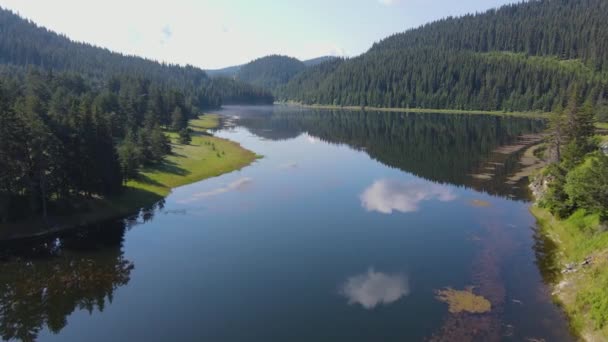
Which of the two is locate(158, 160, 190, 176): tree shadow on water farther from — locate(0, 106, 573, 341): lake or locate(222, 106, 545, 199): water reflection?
locate(222, 106, 545, 199): water reflection

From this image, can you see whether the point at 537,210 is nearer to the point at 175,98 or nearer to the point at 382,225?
the point at 382,225

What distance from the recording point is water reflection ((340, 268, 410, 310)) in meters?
39.0

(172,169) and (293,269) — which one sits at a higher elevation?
(172,169)

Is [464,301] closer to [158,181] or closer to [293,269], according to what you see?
[293,269]

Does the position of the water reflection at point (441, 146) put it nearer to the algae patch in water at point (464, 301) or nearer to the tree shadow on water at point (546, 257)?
the tree shadow on water at point (546, 257)

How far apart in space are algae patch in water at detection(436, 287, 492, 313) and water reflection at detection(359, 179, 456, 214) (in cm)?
2721

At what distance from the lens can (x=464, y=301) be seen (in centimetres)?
3884

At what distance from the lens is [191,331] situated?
33.9m

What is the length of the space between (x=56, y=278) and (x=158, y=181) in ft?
132

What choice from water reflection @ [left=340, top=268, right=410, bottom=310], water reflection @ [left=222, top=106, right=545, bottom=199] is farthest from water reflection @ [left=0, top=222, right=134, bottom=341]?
water reflection @ [left=222, top=106, right=545, bottom=199]

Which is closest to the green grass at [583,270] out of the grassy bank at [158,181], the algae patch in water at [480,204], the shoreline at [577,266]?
the shoreline at [577,266]

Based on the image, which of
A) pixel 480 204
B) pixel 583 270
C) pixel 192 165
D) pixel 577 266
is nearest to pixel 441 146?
pixel 480 204

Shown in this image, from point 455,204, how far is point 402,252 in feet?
85.4

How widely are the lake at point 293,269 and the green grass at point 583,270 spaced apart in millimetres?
1550
